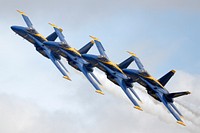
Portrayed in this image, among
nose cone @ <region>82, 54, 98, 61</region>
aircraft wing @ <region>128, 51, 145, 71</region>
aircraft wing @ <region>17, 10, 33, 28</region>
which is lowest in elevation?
aircraft wing @ <region>128, 51, 145, 71</region>

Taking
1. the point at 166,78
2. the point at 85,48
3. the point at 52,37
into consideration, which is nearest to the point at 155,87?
the point at 166,78

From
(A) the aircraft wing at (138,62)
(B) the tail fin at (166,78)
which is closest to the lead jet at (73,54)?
(A) the aircraft wing at (138,62)

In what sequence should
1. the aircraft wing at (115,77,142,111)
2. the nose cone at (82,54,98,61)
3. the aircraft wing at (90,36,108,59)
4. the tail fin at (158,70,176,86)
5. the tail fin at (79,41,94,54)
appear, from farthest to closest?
the tail fin at (79,41,94,54)
the aircraft wing at (90,36,108,59)
the tail fin at (158,70,176,86)
the nose cone at (82,54,98,61)
the aircraft wing at (115,77,142,111)

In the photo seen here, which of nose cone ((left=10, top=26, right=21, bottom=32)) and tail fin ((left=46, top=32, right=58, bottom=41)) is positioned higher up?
nose cone ((left=10, top=26, right=21, bottom=32))

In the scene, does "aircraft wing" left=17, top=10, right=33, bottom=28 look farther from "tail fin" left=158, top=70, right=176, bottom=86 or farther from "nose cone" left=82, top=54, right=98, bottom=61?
"tail fin" left=158, top=70, right=176, bottom=86

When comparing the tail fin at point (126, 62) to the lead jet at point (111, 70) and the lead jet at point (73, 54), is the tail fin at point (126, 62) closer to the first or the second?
the lead jet at point (111, 70)

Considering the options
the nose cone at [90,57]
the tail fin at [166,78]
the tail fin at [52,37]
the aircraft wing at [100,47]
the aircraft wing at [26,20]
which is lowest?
the tail fin at [166,78]

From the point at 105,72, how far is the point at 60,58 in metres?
12.4

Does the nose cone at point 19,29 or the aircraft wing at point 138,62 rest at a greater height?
the nose cone at point 19,29

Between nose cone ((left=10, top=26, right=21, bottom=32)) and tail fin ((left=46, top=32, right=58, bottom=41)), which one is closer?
nose cone ((left=10, top=26, right=21, bottom=32))

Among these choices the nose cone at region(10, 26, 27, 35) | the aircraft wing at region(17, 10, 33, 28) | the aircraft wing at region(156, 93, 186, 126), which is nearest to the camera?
the aircraft wing at region(156, 93, 186, 126)

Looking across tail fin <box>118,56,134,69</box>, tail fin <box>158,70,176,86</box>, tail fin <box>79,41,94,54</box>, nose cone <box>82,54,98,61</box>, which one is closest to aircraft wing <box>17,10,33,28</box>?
tail fin <box>79,41,94,54</box>

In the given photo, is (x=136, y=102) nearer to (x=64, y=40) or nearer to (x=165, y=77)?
(x=165, y=77)

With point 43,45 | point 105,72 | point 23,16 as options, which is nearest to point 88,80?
point 105,72
